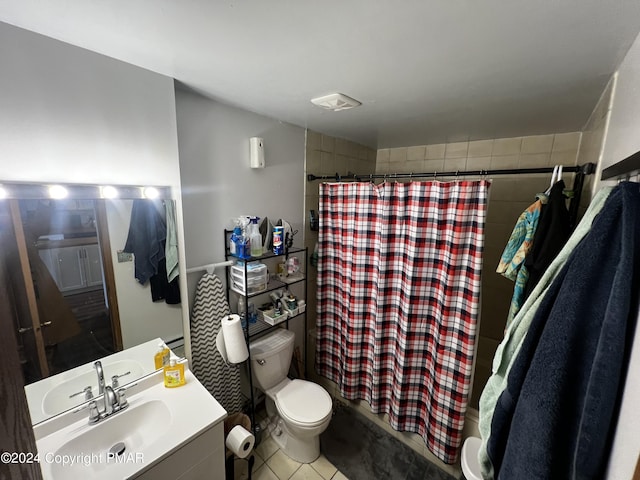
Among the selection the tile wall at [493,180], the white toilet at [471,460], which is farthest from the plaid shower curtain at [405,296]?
the tile wall at [493,180]

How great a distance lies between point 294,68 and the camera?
1033 millimetres

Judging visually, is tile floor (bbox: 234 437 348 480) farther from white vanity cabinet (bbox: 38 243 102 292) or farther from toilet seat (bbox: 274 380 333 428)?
white vanity cabinet (bbox: 38 243 102 292)

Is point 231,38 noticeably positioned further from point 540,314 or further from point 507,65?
point 540,314

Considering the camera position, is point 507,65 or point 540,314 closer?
point 540,314

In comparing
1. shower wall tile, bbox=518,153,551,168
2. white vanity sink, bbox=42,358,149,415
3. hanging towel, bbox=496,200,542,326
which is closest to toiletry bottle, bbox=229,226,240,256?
white vanity sink, bbox=42,358,149,415

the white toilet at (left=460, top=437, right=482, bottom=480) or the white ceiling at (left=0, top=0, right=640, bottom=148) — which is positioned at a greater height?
the white ceiling at (left=0, top=0, right=640, bottom=148)

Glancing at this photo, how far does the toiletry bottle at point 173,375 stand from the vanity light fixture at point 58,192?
879 millimetres

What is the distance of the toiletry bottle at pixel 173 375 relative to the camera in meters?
1.26

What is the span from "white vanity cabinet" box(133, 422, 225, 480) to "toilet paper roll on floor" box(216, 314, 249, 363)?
0.37 meters

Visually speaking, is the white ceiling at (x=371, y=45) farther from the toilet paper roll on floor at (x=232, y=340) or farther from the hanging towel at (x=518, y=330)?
the toilet paper roll on floor at (x=232, y=340)

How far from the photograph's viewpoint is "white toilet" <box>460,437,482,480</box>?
1.23 m

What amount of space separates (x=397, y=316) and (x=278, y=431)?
3.82 feet

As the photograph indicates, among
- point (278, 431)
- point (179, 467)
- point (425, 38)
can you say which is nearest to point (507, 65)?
point (425, 38)

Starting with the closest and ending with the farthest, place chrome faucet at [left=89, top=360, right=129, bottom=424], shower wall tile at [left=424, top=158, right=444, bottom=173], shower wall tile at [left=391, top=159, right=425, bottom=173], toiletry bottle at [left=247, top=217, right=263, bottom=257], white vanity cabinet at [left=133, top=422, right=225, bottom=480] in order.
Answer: white vanity cabinet at [left=133, top=422, right=225, bottom=480]
chrome faucet at [left=89, top=360, right=129, bottom=424]
toiletry bottle at [left=247, top=217, right=263, bottom=257]
shower wall tile at [left=424, top=158, right=444, bottom=173]
shower wall tile at [left=391, top=159, right=425, bottom=173]
